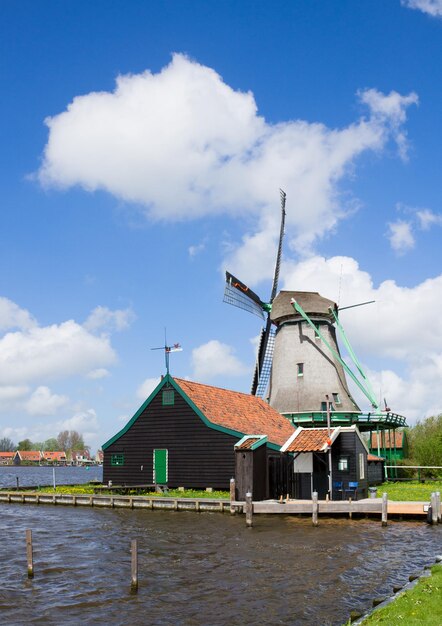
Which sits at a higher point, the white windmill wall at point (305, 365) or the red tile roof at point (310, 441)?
the white windmill wall at point (305, 365)

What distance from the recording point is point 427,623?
37.8 feet

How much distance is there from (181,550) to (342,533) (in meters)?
7.33

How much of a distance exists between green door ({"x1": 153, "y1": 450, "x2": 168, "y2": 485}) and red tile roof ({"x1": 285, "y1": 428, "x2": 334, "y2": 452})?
30.2 ft

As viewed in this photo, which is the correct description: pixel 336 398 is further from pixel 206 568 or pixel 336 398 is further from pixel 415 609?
pixel 415 609

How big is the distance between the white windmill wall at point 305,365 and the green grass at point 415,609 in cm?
3618

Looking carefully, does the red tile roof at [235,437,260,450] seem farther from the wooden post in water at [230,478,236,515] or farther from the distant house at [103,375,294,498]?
the wooden post in water at [230,478,236,515]

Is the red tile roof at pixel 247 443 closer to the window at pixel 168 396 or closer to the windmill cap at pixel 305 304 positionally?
the window at pixel 168 396

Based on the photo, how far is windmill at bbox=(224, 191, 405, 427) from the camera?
5062 cm

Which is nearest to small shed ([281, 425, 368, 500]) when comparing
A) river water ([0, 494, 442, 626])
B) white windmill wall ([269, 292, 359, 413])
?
river water ([0, 494, 442, 626])

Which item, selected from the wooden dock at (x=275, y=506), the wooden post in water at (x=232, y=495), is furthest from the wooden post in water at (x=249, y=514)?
the wooden post in water at (x=232, y=495)

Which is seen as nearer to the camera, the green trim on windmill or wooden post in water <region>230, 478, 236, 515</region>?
wooden post in water <region>230, 478, 236, 515</region>

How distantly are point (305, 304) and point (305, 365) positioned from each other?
5055 millimetres

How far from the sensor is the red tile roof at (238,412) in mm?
40844

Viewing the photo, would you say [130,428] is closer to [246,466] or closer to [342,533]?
[246,466]
